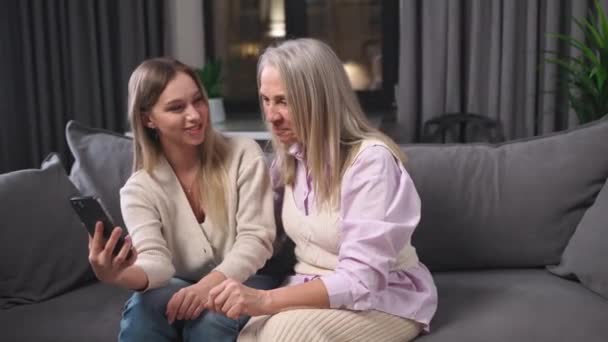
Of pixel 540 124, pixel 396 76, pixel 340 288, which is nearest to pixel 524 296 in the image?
pixel 340 288

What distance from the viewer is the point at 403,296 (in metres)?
1.54

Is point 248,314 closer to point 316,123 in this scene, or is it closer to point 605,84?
point 316,123

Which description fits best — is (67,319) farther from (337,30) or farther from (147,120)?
(337,30)

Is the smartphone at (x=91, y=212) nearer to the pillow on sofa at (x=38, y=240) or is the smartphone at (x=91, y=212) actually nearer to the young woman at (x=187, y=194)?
the young woman at (x=187, y=194)

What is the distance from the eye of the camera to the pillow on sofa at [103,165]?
202 centimetres

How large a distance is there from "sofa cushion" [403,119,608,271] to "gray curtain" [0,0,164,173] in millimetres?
1974

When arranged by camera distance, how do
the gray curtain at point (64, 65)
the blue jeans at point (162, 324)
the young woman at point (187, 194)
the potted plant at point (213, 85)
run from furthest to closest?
the gray curtain at point (64, 65), the potted plant at point (213, 85), the young woman at point (187, 194), the blue jeans at point (162, 324)

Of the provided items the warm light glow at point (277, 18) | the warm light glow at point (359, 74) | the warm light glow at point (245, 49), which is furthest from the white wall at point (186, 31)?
the warm light glow at point (359, 74)

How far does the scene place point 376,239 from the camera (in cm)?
144

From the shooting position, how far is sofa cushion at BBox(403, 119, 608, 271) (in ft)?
6.16

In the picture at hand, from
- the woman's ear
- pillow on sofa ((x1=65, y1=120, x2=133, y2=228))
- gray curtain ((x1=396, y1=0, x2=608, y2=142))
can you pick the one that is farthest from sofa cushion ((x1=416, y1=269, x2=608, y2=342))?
gray curtain ((x1=396, y1=0, x2=608, y2=142))

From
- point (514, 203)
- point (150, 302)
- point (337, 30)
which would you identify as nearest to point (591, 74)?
point (514, 203)

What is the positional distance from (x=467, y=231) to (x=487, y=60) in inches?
57.7

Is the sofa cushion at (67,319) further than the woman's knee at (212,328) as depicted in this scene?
Yes
